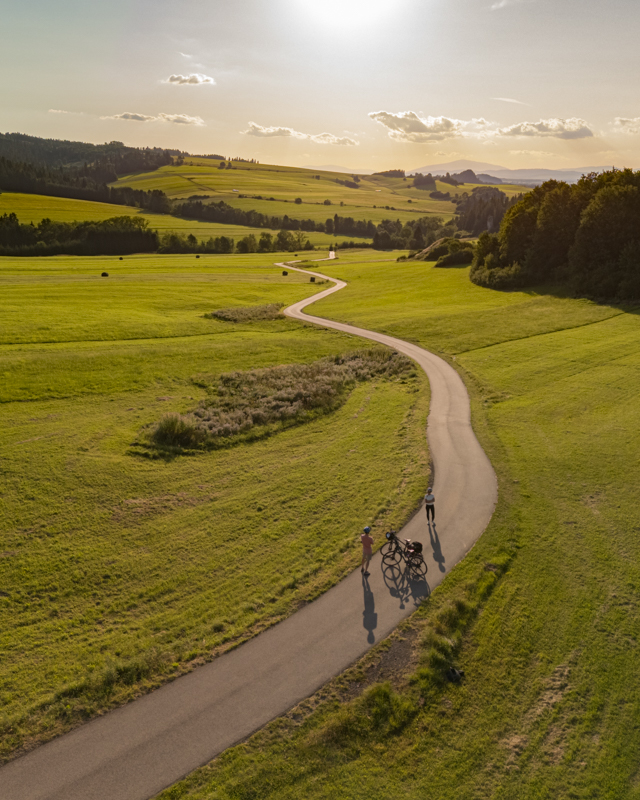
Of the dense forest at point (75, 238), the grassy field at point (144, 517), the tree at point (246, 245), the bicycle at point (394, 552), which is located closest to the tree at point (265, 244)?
the tree at point (246, 245)

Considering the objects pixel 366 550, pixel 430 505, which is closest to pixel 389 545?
pixel 366 550

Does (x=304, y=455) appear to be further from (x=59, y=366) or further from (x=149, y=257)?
(x=149, y=257)

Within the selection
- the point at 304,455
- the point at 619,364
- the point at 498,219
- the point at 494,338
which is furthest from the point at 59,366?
the point at 498,219

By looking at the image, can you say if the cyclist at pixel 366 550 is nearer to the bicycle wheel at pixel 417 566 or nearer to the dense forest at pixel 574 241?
the bicycle wheel at pixel 417 566

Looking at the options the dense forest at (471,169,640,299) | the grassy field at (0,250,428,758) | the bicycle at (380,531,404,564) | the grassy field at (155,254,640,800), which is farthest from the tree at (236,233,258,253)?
the bicycle at (380,531,404,564)

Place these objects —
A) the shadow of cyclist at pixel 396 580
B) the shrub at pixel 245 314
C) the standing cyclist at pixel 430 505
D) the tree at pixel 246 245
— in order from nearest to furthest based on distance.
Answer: the shadow of cyclist at pixel 396 580, the standing cyclist at pixel 430 505, the shrub at pixel 245 314, the tree at pixel 246 245
